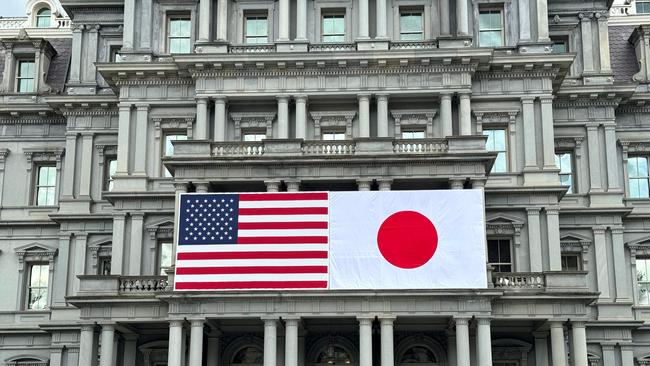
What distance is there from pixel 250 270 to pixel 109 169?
39.1 feet

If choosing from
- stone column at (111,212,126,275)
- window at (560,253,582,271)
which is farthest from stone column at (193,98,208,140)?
window at (560,253,582,271)

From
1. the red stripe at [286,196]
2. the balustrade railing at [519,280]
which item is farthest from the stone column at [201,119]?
the balustrade railing at [519,280]

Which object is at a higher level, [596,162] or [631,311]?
[596,162]

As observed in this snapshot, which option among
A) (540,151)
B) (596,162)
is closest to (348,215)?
(540,151)

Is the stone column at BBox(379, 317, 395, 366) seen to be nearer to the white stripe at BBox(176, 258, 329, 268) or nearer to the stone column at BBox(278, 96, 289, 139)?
the white stripe at BBox(176, 258, 329, 268)

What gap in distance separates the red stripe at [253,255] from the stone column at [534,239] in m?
8.98

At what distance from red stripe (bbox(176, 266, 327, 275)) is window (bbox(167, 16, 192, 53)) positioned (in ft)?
38.5

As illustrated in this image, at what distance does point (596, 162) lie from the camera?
4553cm

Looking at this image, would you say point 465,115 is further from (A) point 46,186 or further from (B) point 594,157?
(A) point 46,186

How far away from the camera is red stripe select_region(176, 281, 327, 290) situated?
37719mm

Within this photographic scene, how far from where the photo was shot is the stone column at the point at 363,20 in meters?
43.3

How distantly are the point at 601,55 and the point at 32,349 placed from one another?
1173 inches

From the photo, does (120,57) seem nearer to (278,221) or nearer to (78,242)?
(78,242)

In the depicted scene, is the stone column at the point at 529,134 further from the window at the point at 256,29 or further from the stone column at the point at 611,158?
the window at the point at 256,29
